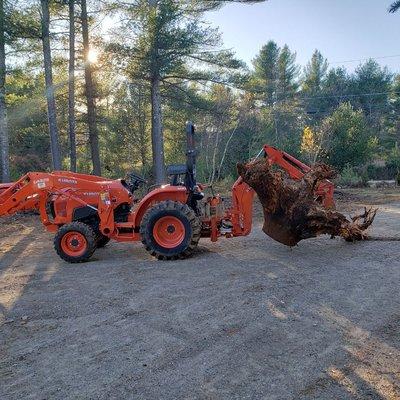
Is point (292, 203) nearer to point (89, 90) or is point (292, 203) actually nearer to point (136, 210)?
point (136, 210)

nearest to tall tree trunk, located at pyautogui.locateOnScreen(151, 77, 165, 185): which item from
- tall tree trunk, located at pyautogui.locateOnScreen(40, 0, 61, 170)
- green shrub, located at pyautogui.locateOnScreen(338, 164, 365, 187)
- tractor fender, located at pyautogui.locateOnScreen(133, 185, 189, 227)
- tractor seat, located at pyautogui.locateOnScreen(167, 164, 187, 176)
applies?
tall tree trunk, located at pyautogui.locateOnScreen(40, 0, 61, 170)

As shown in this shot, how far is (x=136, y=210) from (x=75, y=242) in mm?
1171

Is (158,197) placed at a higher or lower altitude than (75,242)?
higher

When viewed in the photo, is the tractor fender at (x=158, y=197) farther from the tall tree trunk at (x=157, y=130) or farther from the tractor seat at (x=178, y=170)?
the tall tree trunk at (x=157, y=130)

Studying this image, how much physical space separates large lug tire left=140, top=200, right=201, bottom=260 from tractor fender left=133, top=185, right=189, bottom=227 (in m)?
0.29

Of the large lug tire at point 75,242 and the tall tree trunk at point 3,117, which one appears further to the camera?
the tall tree trunk at point 3,117

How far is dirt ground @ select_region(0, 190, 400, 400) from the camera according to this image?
3.52 m

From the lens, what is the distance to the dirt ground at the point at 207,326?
352cm

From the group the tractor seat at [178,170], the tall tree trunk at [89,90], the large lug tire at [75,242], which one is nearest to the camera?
the large lug tire at [75,242]

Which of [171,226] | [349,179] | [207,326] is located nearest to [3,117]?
[171,226]

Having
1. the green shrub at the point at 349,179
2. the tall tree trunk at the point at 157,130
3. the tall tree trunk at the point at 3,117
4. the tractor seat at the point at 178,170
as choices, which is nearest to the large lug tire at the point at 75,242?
the tractor seat at the point at 178,170

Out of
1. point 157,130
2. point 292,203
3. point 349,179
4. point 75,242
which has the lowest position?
point 75,242

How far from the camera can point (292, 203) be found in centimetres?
752

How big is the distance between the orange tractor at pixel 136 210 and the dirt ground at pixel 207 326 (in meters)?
0.37
